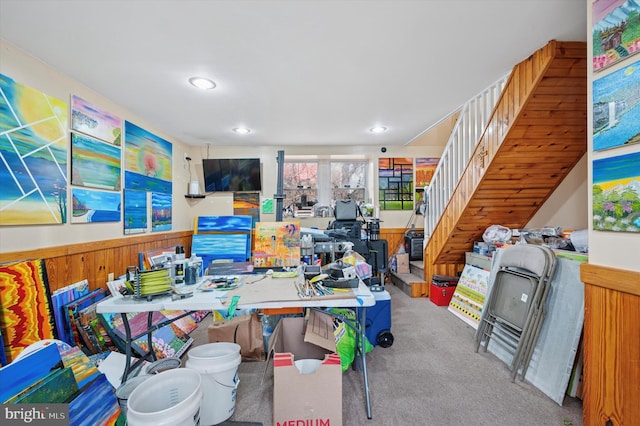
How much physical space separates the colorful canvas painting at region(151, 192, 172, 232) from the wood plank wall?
0.13 metres

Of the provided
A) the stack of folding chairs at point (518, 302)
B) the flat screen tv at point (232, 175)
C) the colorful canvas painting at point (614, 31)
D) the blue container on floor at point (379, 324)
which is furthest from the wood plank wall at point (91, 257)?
the colorful canvas painting at point (614, 31)

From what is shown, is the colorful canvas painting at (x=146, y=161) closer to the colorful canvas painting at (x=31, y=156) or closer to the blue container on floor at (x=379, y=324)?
the colorful canvas painting at (x=31, y=156)

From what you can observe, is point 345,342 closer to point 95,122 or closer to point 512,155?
point 512,155

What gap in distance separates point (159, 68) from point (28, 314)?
1998mm

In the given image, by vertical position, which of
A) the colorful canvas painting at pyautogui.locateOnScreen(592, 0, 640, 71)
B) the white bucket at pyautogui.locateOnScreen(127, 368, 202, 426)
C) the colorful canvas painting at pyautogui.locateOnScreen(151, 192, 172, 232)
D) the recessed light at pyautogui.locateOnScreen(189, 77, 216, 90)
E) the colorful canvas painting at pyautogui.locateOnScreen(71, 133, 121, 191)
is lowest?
the white bucket at pyautogui.locateOnScreen(127, 368, 202, 426)

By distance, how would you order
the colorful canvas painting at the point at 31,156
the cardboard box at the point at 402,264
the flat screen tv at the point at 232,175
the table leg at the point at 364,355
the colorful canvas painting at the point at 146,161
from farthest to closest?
the flat screen tv at the point at 232,175 → the cardboard box at the point at 402,264 → the colorful canvas painting at the point at 146,161 → the colorful canvas painting at the point at 31,156 → the table leg at the point at 364,355

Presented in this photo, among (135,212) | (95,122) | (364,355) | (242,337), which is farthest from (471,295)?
(95,122)

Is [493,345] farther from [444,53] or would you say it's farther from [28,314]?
[28,314]

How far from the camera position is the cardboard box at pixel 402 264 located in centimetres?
438

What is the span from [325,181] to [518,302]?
3386mm

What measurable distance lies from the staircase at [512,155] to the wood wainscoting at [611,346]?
144 centimetres

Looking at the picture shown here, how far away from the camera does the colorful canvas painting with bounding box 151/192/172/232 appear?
3.52 metres

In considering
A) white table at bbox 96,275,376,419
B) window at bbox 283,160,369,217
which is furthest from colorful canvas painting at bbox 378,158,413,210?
white table at bbox 96,275,376,419

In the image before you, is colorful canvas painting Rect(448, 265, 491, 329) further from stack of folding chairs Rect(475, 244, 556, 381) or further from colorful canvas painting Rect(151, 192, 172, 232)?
colorful canvas painting Rect(151, 192, 172, 232)
